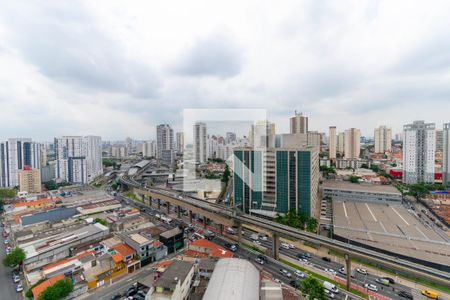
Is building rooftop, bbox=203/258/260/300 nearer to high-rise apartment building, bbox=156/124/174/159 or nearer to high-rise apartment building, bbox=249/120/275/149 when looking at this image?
high-rise apartment building, bbox=249/120/275/149

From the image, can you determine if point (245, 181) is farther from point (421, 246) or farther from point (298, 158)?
point (421, 246)

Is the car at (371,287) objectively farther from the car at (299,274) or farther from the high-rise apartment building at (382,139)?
Result: the high-rise apartment building at (382,139)

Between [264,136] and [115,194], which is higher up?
[264,136]

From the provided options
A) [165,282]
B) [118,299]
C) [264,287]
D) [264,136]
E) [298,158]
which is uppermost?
[264,136]

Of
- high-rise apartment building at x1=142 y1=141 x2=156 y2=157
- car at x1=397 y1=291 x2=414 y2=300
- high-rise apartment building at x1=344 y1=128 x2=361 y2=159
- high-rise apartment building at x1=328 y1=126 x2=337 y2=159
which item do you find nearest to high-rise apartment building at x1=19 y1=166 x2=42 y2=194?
high-rise apartment building at x1=142 y1=141 x2=156 y2=157

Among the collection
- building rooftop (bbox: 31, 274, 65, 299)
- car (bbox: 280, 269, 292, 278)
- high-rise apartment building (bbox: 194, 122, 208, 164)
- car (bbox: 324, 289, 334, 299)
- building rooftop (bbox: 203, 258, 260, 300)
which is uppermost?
high-rise apartment building (bbox: 194, 122, 208, 164)

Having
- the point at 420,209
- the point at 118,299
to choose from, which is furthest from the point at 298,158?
the point at 420,209

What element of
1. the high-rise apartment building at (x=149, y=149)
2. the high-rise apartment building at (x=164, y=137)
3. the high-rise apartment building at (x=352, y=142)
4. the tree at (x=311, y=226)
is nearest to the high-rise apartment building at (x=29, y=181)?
the high-rise apartment building at (x=164, y=137)
